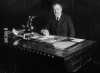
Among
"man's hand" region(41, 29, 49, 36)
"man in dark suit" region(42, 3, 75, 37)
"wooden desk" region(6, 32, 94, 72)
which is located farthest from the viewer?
"man's hand" region(41, 29, 49, 36)

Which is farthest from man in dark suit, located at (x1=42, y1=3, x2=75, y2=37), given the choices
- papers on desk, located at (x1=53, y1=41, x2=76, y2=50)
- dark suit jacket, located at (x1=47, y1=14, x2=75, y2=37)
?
papers on desk, located at (x1=53, y1=41, x2=76, y2=50)

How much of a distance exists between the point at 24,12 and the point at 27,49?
0.45 metres

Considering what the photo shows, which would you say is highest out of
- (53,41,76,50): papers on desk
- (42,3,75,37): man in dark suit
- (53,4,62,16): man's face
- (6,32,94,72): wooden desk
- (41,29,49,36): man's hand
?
(53,4,62,16): man's face

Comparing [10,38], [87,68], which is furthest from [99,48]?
[10,38]

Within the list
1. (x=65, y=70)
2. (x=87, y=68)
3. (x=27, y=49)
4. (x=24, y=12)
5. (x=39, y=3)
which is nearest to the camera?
(x=65, y=70)

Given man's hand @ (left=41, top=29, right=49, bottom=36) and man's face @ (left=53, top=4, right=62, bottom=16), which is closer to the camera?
man's face @ (left=53, top=4, right=62, bottom=16)

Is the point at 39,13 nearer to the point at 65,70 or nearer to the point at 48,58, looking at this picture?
the point at 48,58

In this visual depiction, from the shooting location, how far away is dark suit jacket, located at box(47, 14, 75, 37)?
1488mm

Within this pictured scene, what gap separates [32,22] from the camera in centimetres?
167

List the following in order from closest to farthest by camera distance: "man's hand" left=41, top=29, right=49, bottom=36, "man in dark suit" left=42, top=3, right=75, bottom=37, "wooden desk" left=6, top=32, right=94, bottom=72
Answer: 1. "wooden desk" left=6, top=32, right=94, bottom=72
2. "man in dark suit" left=42, top=3, right=75, bottom=37
3. "man's hand" left=41, top=29, right=49, bottom=36

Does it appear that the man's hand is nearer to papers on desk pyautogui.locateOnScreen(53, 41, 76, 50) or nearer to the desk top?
the desk top

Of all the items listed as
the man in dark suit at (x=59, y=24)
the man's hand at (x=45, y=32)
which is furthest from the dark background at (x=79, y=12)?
the man's hand at (x=45, y=32)

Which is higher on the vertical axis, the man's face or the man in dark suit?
the man's face

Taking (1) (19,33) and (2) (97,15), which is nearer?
(2) (97,15)
